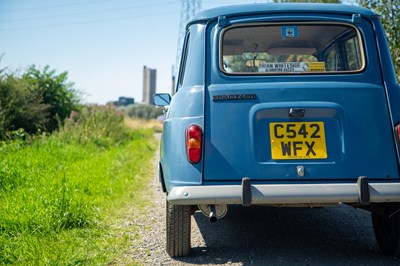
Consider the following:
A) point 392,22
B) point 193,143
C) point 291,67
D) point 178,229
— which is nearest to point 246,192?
point 193,143

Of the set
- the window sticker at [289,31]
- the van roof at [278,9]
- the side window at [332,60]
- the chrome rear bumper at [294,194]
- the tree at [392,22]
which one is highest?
the tree at [392,22]

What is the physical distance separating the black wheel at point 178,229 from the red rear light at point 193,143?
0.48 meters

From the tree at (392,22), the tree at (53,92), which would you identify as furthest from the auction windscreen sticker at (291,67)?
the tree at (53,92)

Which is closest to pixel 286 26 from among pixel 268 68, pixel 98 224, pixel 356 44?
pixel 268 68

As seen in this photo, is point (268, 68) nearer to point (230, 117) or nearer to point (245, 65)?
point (245, 65)

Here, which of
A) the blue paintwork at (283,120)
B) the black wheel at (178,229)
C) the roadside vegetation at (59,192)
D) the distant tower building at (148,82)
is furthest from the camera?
the distant tower building at (148,82)

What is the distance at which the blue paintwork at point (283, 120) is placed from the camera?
9.70ft

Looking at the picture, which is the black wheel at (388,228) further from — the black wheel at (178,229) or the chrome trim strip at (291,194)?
the black wheel at (178,229)

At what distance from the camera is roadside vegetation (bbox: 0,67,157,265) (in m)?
3.44

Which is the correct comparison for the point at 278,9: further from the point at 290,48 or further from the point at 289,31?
the point at 290,48

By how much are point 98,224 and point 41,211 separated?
0.60 m

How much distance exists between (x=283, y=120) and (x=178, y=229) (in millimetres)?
1222

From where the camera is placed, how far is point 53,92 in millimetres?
13648

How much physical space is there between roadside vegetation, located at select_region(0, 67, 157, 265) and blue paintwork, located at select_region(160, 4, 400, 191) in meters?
1.18
